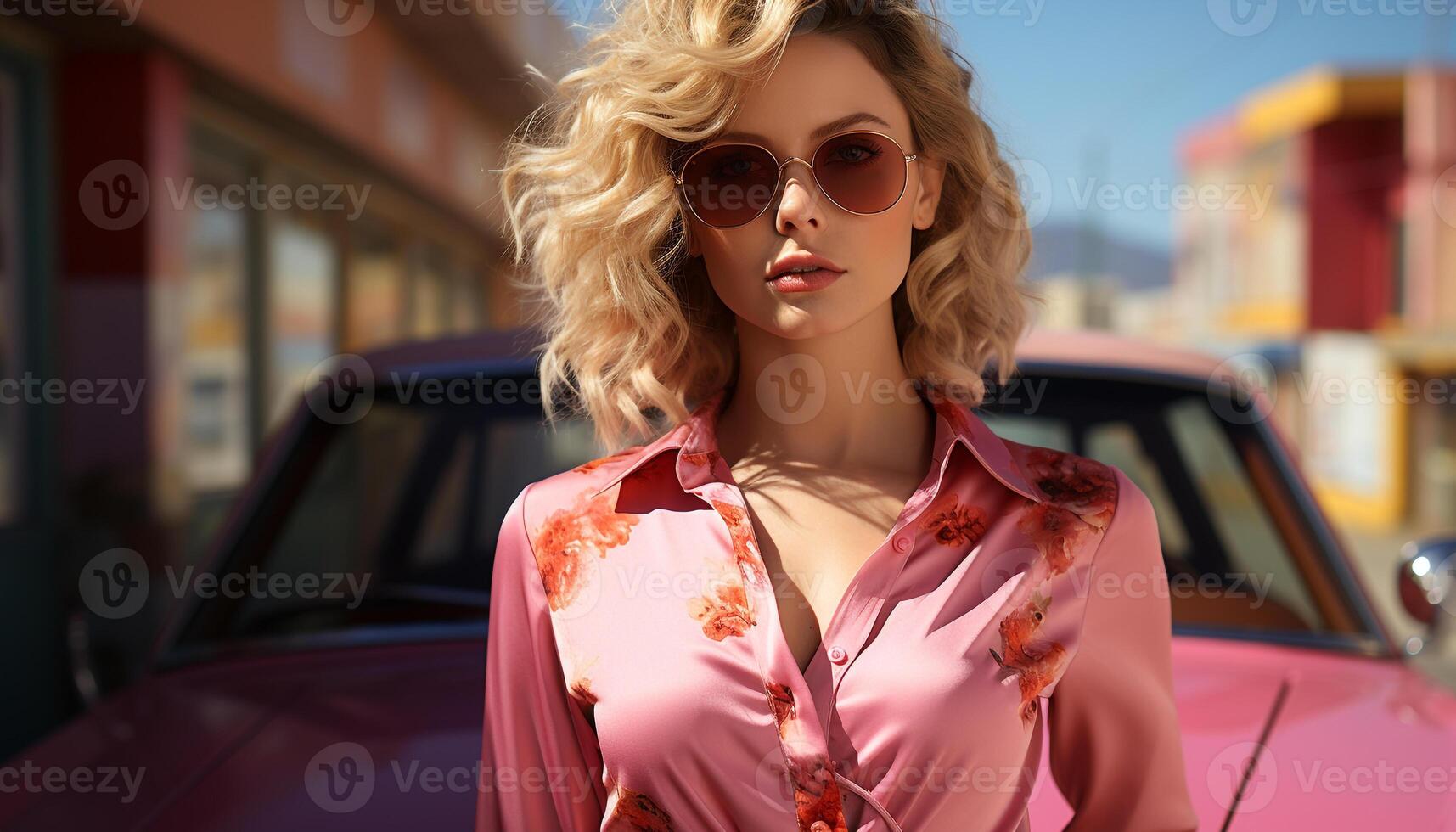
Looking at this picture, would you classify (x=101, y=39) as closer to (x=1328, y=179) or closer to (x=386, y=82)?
(x=386, y=82)

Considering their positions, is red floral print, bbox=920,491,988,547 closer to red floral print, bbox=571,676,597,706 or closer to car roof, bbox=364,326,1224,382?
red floral print, bbox=571,676,597,706

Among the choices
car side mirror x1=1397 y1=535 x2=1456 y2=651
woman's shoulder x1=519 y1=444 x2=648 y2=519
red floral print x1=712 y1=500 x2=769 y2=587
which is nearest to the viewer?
red floral print x1=712 y1=500 x2=769 y2=587

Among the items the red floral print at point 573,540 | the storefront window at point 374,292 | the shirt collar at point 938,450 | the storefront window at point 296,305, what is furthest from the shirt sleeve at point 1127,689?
the storefront window at point 374,292

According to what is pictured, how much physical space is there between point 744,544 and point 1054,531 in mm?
325

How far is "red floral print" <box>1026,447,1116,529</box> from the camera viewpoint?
1316mm

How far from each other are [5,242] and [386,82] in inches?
157

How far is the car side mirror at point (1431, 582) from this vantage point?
6.49 feet

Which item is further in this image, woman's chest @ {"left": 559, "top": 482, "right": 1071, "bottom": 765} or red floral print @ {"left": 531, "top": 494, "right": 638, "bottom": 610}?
red floral print @ {"left": 531, "top": 494, "right": 638, "bottom": 610}

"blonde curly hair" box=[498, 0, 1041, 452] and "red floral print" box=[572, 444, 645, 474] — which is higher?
"blonde curly hair" box=[498, 0, 1041, 452]

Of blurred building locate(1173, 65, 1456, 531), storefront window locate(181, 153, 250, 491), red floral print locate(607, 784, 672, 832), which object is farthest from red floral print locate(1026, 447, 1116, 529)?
blurred building locate(1173, 65, 1456, 531)

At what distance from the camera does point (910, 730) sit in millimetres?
1186

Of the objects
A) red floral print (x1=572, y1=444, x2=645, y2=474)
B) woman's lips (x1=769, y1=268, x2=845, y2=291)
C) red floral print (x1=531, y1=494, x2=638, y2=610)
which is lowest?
red floral print (x1=531, y1=494, x2=638, y2=610)

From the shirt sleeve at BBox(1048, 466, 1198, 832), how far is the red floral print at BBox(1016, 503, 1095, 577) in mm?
31

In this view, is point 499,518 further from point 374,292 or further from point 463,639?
point 374,292
